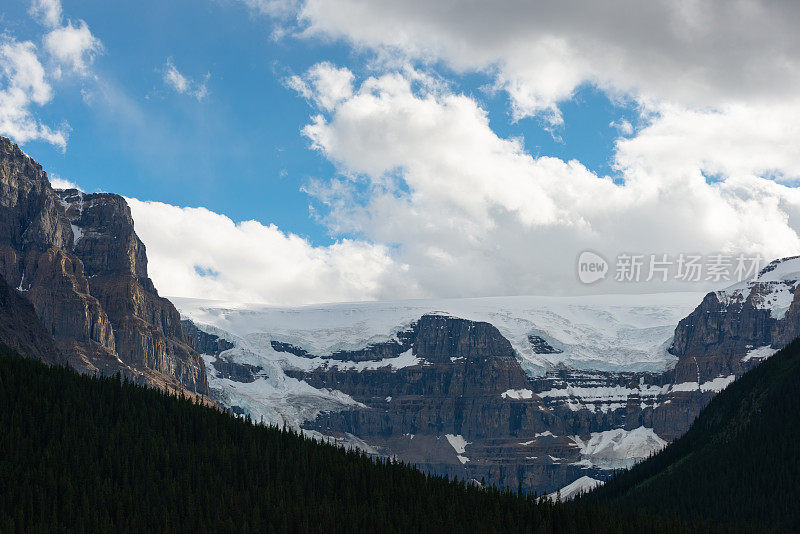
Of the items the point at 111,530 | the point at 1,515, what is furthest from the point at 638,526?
the point at 1,515

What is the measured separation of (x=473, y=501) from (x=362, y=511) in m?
24.5

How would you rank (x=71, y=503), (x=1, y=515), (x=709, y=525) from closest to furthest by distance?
(x=1, y=515), (x=71, y=503), (x=709, y=525)

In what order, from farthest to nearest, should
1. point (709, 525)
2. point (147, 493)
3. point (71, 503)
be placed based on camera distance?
point (709, 525) < point (147, 493) < point (71, 503)

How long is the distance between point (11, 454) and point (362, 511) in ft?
218

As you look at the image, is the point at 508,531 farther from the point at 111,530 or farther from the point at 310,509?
the point at 111,530

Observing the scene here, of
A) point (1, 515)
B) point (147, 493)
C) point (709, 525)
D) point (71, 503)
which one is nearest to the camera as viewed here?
point (1, 515)

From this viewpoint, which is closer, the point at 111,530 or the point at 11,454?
the point at 111,530

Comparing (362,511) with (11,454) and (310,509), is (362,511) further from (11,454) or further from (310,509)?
(11,454)

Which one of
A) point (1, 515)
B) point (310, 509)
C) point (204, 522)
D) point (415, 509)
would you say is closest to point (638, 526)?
point (415, 509)

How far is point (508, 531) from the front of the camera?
175625 millimetres

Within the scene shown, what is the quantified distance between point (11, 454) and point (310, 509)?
58155 mm

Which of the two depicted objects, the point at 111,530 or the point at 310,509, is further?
the point at 310,509

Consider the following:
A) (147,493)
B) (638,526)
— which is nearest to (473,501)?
(638,526)

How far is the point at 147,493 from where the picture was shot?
612ft
